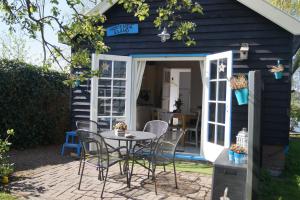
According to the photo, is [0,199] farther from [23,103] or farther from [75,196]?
[23,103]

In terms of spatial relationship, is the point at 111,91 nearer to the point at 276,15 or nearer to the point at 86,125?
the point at 86,125

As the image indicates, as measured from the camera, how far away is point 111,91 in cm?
682

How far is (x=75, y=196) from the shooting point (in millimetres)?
4191

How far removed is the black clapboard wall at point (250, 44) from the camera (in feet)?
18.8

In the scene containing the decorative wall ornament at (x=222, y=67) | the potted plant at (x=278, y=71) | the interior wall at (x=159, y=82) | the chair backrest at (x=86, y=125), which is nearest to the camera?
the potted plant at (x=278, y=71)

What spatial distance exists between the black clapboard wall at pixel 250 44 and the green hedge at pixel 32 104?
2.92 metres

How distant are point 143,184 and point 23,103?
391 cm

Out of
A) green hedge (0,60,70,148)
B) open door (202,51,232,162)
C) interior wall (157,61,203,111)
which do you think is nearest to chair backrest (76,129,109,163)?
open door (202,51,232,162)

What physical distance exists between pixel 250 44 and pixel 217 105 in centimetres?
126

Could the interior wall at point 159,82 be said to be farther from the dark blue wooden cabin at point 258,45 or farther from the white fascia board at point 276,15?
the white fascia board at point 276,15

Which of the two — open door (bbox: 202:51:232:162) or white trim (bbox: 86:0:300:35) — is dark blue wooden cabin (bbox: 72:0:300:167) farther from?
open door (bbox: 202:51:232:162)

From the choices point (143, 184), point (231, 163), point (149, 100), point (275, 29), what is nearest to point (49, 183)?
point (143, 184)

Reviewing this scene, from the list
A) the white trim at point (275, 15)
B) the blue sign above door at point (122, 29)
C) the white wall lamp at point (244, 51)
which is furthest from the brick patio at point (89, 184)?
the blue sign above door at point (122, 29)

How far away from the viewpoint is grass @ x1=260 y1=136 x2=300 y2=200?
444 centimetres
